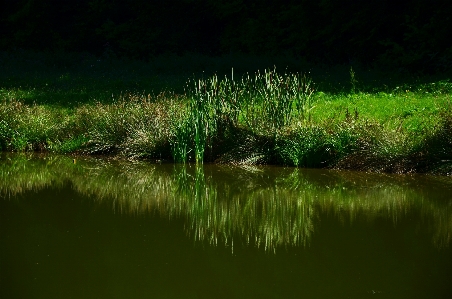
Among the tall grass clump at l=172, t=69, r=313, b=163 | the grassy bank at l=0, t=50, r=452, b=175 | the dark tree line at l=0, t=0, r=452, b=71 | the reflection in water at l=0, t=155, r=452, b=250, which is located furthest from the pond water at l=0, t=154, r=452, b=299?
the dark tree line at l=0, t=0, r=452, b=71

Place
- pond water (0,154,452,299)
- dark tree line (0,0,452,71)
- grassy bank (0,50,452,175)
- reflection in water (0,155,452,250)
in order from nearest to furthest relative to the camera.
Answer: pond water (0,154,452,299) < reflection in water (0,155,452,250) < grassy bank (0,50,452,175) < dark tree line (0,0,452,71)

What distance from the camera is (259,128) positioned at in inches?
463

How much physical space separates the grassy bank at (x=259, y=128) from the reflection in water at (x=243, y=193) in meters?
0.32

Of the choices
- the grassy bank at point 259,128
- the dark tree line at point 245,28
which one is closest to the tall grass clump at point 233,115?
the grassy bank at point 259,128

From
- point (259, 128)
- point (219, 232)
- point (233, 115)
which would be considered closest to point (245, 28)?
point (233, 115)

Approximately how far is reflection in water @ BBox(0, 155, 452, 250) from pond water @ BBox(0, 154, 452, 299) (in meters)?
0.02

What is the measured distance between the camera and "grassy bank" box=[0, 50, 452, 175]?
11047 mm

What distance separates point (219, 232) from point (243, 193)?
1.89 m

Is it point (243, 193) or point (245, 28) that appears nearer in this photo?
point (243, 193)

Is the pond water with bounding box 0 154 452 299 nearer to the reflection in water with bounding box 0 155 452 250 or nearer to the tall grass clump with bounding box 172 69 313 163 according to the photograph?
the reflection in water with bounding box 0 155 452 250

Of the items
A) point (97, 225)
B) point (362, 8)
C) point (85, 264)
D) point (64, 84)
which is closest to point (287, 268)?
point (85, 264)

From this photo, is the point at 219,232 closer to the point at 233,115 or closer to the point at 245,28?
the point at 233,115

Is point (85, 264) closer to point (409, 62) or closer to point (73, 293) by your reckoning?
point (73, 293)

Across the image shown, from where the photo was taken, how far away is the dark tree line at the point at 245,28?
19.5 m
